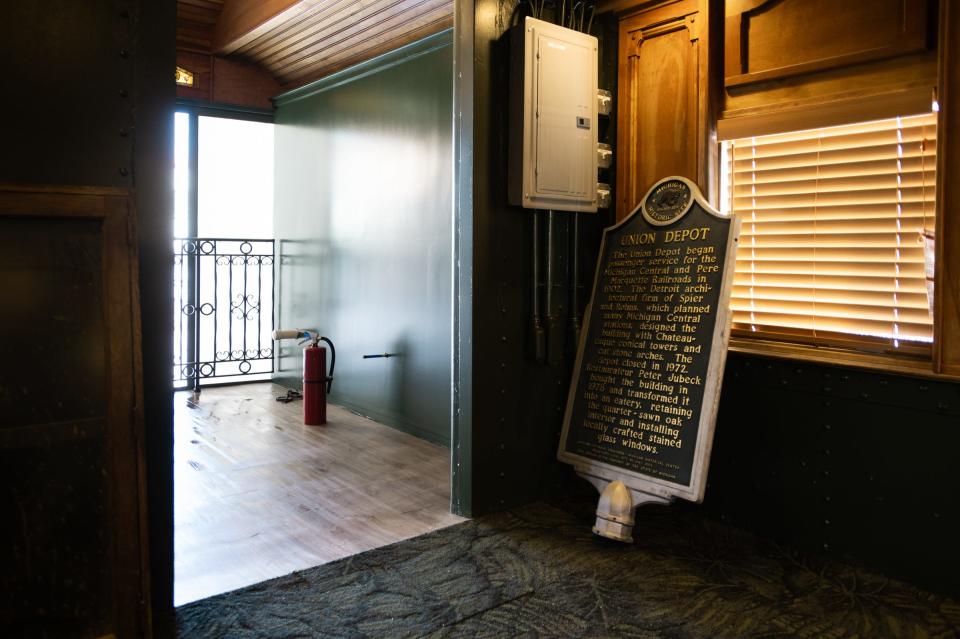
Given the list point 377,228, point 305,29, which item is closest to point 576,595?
point 377,228

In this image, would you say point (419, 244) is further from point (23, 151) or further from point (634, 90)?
point (23, 151)

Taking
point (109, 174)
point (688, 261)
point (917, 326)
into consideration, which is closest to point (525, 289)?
point (688, 261)

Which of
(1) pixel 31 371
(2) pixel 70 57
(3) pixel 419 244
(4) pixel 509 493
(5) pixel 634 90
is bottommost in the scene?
(4) pixel 509 493

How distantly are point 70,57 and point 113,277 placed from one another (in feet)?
2.31

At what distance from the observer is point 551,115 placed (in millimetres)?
3549

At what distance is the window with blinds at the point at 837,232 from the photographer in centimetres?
291

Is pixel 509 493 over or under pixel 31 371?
under

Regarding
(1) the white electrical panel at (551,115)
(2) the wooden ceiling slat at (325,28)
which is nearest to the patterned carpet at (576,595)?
(1) the white electrical panel at (551,115)

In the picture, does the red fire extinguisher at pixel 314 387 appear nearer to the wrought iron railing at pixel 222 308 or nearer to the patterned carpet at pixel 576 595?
the wrought iron railing at pixel 222 308

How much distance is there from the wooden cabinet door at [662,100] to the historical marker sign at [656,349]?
248 millimetres

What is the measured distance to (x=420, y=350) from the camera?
5.32 m

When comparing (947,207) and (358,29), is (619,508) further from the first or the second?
(358,29)

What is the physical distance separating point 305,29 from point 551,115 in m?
3.14

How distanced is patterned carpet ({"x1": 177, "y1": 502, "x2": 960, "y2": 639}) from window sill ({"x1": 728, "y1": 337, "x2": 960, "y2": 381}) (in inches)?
32.5
